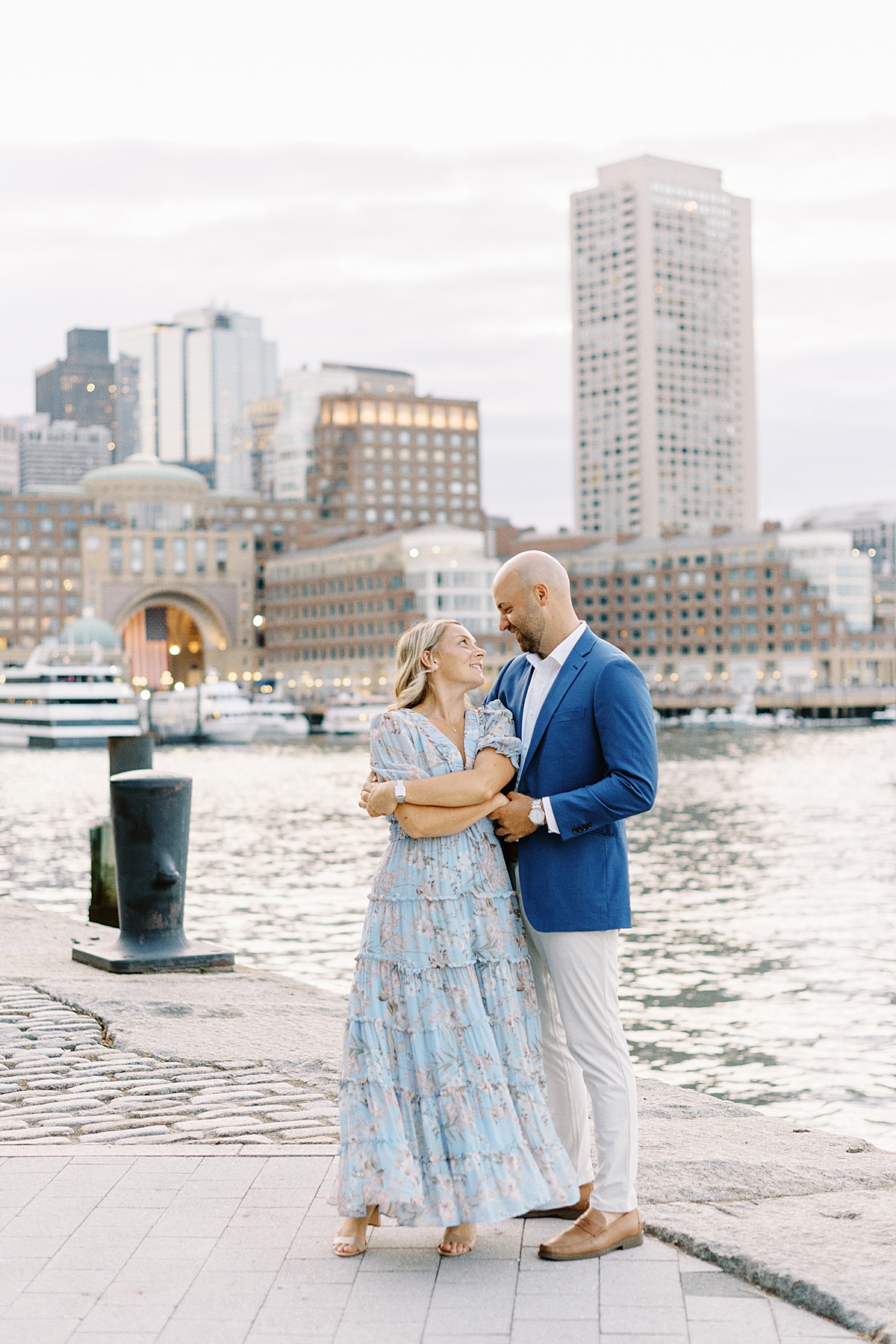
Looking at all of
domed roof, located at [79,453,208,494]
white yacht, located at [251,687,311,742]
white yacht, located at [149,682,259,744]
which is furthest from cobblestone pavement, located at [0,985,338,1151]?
domed roof, located at [79,453,208,494]

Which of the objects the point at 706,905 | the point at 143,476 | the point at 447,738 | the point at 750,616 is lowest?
the point at 706,905

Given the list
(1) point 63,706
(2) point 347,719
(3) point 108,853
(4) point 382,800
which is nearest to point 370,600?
(2) point 347,719

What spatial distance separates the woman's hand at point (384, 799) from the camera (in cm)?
493

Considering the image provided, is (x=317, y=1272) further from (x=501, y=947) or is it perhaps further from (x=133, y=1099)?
(x=133, y=1099)

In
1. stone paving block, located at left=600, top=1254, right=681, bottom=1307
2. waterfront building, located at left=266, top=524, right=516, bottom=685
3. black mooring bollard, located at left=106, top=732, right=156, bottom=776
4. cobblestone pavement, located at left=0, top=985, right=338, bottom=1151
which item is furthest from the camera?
waterfront building, located at left=266, top=524, right=516, bottom=685

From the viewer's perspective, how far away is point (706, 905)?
2266 centimetres

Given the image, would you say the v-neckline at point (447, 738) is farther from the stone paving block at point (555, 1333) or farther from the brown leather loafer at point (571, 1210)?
the stone paving block at point (555, 1333)

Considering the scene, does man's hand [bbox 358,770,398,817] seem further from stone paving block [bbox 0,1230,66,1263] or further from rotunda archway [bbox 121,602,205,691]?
rotunda archway [bbox 121,602,205,691]

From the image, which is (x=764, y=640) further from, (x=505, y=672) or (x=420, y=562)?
(x=505, y=672)

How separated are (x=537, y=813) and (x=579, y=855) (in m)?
0.22

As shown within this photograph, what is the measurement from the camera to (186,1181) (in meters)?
5.35

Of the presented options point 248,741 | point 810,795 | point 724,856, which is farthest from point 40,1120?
point 248,741

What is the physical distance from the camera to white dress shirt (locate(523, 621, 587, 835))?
17.0 ft

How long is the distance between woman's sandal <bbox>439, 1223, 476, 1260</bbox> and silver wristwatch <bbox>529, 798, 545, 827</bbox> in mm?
1294
